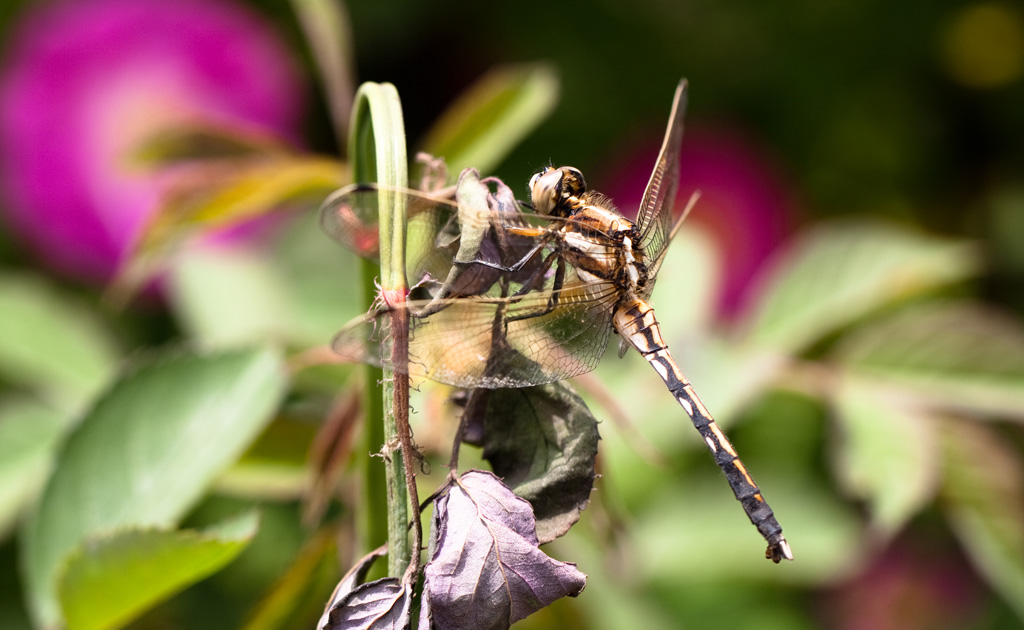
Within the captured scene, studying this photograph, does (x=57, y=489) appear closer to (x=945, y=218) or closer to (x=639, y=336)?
(x=639, y=336)

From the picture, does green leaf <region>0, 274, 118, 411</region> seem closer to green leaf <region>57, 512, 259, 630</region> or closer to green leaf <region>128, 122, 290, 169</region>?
green leaf <region>128, 122, 290, 169</region>

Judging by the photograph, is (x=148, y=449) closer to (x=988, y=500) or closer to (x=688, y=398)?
(x=688, y=398)

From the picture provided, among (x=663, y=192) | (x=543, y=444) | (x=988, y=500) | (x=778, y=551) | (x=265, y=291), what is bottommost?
(x=988, y=500)

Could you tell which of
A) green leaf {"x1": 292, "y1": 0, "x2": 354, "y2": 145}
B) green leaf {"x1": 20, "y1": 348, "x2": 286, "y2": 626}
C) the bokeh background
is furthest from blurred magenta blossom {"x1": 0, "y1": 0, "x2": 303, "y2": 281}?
green leaf {"x1": 20, "y1": 348, "x2": 286, "y2": 626}

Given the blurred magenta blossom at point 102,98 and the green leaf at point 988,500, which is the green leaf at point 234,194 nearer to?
the blurred magenta blossom at point 102,98

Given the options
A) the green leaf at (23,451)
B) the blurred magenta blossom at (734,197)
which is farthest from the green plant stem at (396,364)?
the blurred magenta blossom at (734,197)

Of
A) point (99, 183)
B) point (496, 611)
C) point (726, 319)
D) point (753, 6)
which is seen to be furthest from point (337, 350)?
point (753, 6)

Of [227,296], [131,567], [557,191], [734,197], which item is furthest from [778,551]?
[734,197]
